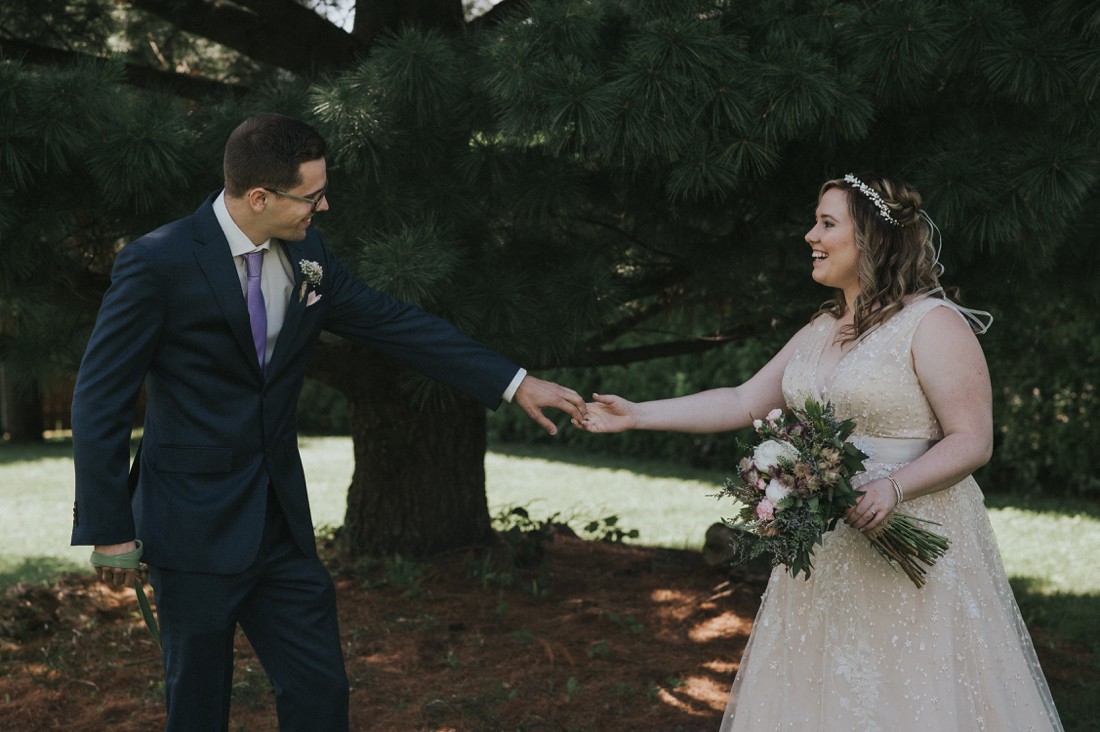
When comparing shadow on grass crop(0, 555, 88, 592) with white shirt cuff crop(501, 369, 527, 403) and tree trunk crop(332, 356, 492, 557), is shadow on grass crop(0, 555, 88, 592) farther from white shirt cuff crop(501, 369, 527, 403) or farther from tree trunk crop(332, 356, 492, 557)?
white shirt cuff crop(501, 369, 527, 403)

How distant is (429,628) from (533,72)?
2.73 meters

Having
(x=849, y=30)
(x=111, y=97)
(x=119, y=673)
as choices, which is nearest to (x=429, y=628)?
(x=119, y=673)

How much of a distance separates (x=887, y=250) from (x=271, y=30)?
330cm

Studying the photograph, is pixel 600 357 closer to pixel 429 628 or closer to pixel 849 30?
pixel 429 628

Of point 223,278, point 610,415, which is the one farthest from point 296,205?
point 610,415

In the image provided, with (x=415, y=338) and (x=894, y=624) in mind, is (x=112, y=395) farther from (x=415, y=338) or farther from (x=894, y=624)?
(x=894, y=624)

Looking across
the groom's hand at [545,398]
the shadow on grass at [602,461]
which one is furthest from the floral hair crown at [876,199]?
the shadow on grass at [602,461]

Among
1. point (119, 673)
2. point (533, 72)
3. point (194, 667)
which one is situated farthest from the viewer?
point (119, 673)

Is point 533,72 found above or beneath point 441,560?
above

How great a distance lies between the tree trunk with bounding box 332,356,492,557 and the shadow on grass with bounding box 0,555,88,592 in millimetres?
2163

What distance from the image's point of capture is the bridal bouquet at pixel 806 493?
2.49 meters

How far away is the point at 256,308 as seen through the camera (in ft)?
8.96

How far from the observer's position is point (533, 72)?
9.62 ft

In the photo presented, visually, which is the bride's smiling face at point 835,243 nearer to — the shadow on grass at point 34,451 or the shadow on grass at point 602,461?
the shadow on grass at point 602,461
